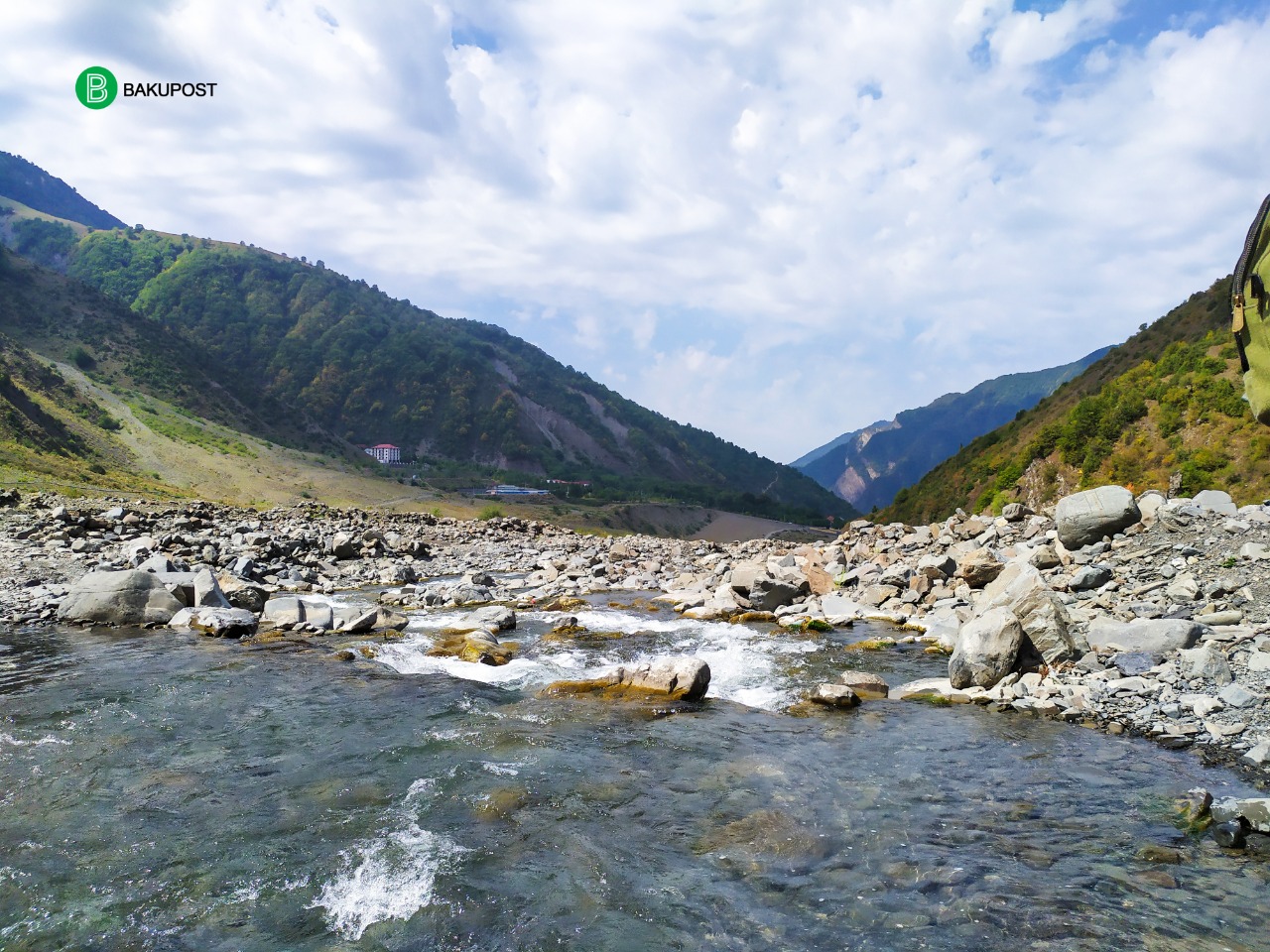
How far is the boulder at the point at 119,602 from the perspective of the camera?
60.5 feet

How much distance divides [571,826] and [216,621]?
14352mm

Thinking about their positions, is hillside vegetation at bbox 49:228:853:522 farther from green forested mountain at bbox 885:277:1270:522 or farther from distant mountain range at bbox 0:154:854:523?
green forested mountain at bbox 885:277:1270:522

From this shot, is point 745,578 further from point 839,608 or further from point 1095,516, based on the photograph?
point 1095,516

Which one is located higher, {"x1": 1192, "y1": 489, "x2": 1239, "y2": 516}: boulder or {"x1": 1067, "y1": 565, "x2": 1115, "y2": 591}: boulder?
{"x1": 1192, "y1": 489, "x2": 1239, "y2": 516}: boulder

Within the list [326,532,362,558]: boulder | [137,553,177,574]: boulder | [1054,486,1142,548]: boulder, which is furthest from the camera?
[326,532,362,558]: boulder

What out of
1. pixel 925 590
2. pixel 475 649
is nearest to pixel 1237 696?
pixel 925 590

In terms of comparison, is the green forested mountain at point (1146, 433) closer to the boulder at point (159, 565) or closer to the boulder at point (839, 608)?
the boulder at point (839, 608)

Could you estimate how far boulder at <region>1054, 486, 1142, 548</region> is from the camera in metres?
19.4

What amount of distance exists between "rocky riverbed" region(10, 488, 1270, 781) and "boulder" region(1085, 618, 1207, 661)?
0.11ft

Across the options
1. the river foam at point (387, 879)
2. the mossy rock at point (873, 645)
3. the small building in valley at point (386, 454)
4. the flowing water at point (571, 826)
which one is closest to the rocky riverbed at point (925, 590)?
the mossy rock at point (873, 645)

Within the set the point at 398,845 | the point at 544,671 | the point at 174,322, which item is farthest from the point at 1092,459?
the point at 174,322

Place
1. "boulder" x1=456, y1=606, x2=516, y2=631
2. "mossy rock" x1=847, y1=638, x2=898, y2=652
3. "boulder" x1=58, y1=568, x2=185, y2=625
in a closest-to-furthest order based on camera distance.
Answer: "mossy rock" x1=847, y1=638, x2=898, y2=652 → "boulder" x1=58, y1=568, x2=185, y2=625 → "boulder" x1=456, y1=606, x2=516, y2=631

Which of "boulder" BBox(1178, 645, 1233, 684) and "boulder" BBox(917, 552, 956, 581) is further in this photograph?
"boulder" BBox(917, 552, 956, 581)

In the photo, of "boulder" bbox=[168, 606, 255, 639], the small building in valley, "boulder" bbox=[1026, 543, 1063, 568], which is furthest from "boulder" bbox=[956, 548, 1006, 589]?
the small building in valley
